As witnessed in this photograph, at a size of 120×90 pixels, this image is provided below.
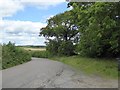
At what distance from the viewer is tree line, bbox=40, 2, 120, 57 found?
66.0 feet

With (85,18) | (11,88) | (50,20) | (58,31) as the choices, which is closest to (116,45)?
(85,18)

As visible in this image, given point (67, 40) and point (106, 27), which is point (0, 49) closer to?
point (106, 27)

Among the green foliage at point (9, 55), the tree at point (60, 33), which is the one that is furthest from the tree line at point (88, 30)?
the green foliage at point (9, 55)

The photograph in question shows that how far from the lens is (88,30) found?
2312cm

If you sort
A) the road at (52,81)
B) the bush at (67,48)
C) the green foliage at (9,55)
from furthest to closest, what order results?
the bush at (67,48) < the green foliage at (9,55) < the road at (52,81)

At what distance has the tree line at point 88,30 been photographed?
20102 millimetres

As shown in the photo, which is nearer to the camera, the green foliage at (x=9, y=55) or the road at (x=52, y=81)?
the road at (x=52, y=81)

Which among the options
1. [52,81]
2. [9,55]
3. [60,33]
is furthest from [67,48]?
[52,81]

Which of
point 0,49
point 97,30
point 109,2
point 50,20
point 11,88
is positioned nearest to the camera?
point 11,88

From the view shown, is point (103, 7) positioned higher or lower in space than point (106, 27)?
higher

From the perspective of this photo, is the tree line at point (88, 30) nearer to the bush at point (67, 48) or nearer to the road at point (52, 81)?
the bush at point (67, 48)

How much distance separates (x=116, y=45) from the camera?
70.6 ft

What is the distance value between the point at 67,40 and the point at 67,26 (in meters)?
3.22

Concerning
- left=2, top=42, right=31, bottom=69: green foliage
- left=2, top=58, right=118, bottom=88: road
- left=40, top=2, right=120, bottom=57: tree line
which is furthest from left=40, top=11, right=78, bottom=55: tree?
left=2, top=58, right=118, bottom=88: road
